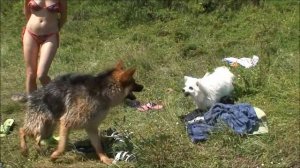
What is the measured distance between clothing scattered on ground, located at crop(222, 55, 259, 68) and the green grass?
127mm

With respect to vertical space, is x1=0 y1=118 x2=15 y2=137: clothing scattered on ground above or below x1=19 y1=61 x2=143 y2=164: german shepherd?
below

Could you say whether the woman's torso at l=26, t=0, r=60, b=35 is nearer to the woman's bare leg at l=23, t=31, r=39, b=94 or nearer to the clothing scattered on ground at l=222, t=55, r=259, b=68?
the woman's bare leg at l=23, t=31, r=39, b=94

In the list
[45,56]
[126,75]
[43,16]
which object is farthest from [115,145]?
[43,16]

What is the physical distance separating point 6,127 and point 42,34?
53.0 inches

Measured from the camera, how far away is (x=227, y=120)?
5.30 m

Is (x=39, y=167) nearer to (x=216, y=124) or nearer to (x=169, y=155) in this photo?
(x=169, y=155)

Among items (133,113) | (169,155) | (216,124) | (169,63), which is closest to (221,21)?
(169,63)

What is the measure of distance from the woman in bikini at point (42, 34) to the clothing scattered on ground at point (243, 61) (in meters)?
2.88

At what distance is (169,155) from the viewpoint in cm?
475

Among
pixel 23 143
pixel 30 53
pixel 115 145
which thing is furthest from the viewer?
pixel 30 53

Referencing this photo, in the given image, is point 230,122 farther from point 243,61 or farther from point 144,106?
point 243,61

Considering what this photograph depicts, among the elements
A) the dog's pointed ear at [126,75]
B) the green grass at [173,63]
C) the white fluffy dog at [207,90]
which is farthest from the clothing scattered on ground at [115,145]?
the white fluffy dog at [207,90]

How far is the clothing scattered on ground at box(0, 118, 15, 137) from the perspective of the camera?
6305 millimetres

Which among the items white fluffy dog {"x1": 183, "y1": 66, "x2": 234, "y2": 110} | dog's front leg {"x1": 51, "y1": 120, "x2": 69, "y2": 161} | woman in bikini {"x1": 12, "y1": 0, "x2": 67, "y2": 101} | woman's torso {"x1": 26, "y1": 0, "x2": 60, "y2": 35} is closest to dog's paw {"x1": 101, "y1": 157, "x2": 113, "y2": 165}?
dog's front leg {"x1": 51, "y1": 120, "x2": 69, "y2": 161}
